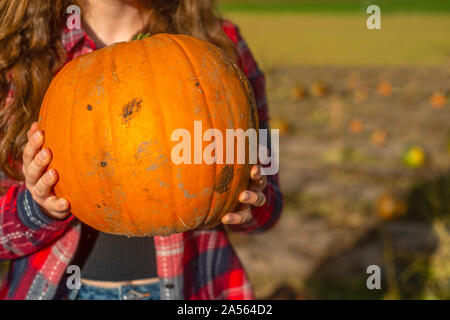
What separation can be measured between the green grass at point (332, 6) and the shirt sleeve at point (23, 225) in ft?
47.1

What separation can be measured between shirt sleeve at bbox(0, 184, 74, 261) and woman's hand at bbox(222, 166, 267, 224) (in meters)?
0.56

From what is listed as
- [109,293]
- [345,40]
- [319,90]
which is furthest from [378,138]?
[345,40]

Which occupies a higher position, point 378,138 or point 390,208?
point 378,138

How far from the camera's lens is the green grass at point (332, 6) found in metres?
16.2

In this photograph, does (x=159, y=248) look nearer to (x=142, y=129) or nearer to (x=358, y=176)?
(x=142, y=129)

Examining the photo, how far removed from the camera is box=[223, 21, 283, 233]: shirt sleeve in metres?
2.08

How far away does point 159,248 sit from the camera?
1931mm

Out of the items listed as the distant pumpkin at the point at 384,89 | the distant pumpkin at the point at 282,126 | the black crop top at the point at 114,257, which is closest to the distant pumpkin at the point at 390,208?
the distant pumpkin at the point at 282,126

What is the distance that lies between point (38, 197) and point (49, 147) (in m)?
0.18

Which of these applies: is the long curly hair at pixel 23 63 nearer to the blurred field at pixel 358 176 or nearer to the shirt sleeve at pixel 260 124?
the shirt sleeve at pixel 260 124

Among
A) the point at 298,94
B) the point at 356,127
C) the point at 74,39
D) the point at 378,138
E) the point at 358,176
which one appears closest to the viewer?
the point at 74,39

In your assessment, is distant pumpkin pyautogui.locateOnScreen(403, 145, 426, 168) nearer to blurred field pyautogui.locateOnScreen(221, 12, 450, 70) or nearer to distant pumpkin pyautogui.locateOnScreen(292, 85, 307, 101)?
distant pumpkin pyautogui.locateOnScreen(292, 85, 307, 101)

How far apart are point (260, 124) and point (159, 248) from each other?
25.9 inches
